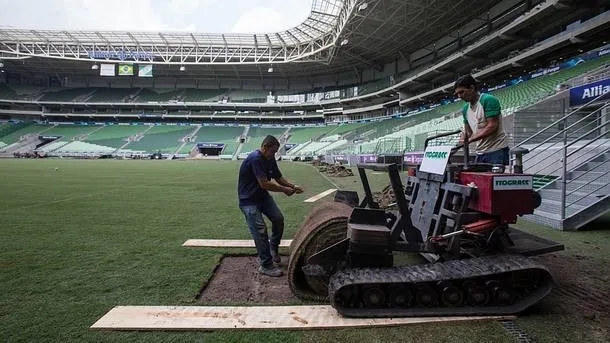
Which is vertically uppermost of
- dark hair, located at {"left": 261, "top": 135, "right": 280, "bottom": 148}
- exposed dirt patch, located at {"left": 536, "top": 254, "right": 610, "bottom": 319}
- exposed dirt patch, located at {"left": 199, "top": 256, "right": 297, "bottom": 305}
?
dark hair, located at {"left": 261, "top": 135, "right": 280, "bottom": 148}

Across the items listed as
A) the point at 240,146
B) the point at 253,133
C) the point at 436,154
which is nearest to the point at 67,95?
the point at 240,146

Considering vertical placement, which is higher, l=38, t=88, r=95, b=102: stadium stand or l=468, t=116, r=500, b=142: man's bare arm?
l=38, t=88, r=95, b=102: stadium stand

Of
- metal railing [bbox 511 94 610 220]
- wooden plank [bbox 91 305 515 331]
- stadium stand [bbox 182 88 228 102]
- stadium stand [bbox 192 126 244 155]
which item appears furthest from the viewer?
stadium stand [bbox 182 88 228 102]

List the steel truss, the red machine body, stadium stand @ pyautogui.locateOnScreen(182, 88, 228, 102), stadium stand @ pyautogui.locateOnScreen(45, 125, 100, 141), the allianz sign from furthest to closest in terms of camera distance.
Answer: stadium stand @ pyautogui.locateOnScreen(182, 88, 228, 102), stadium stand @ pyautogui.locateOnScreen(45, 125, 100, 141), the steel truss, the allianz sign, the red machine body

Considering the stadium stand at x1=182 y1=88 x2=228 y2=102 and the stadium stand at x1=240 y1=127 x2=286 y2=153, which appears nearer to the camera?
the stadium stand at x1=240 y1=127 x2=286 y2=153

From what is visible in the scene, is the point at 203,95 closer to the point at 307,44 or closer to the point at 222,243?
the point at 307,44

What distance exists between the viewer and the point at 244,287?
3.72 m

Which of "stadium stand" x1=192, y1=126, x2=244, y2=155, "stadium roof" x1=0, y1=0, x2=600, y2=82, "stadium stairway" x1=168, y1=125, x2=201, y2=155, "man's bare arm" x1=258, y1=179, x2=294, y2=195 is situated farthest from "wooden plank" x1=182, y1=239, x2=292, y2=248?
"stadium stairway" x1=168, y1=125, x2=201, y2=155

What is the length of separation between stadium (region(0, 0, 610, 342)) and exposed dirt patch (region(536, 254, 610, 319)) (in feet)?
0.08

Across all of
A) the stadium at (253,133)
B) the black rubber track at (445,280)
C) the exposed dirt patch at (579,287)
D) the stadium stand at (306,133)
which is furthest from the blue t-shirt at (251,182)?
the stadium stand at (306,133)

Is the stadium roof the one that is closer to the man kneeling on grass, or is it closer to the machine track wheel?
the man kneeling on grass

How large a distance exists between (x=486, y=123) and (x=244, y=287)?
318 cm

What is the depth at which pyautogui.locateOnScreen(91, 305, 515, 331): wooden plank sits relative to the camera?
271 centimetres

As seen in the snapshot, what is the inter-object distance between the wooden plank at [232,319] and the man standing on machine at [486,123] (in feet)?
5.82
